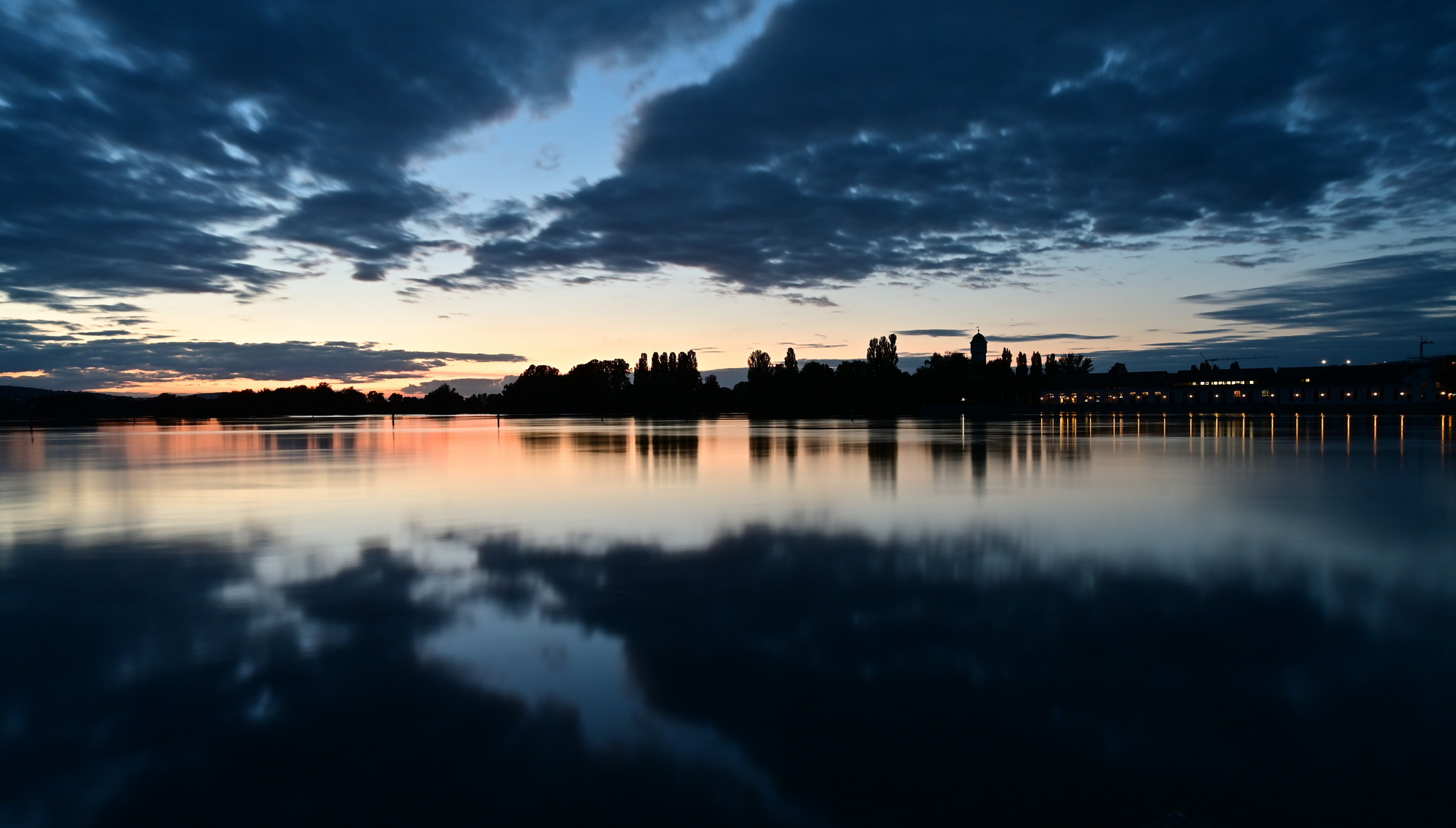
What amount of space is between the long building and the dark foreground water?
117m

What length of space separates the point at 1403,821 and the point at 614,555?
808cm

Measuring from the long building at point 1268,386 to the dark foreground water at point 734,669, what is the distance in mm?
116856

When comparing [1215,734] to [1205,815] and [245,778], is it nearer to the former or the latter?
[1205,815]

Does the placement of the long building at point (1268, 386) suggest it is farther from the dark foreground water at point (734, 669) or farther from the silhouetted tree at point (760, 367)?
the dark foreground water at point (734, 669)

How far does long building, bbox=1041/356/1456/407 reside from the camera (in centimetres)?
12156

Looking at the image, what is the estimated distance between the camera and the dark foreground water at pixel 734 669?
13.7ft

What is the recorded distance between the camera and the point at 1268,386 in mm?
137875

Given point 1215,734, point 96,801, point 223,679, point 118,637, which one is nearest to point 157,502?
point 118,637

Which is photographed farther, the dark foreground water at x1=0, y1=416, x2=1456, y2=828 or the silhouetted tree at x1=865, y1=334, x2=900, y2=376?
the silhouetted tree at x1=865, y1=334, x2=900, y2=376

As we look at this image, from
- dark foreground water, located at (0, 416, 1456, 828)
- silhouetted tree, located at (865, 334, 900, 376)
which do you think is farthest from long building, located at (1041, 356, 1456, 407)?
dark foreground water, located at (0, 416, 1456, 828)

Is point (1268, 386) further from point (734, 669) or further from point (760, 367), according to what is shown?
point (734, 669)

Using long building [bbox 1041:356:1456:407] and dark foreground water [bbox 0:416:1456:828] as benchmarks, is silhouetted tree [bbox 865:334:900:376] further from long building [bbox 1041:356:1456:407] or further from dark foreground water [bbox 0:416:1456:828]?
dark foreground water [bbox 0:416:1456:828]

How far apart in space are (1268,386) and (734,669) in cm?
16062

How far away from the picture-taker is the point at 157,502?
54.3 feet
